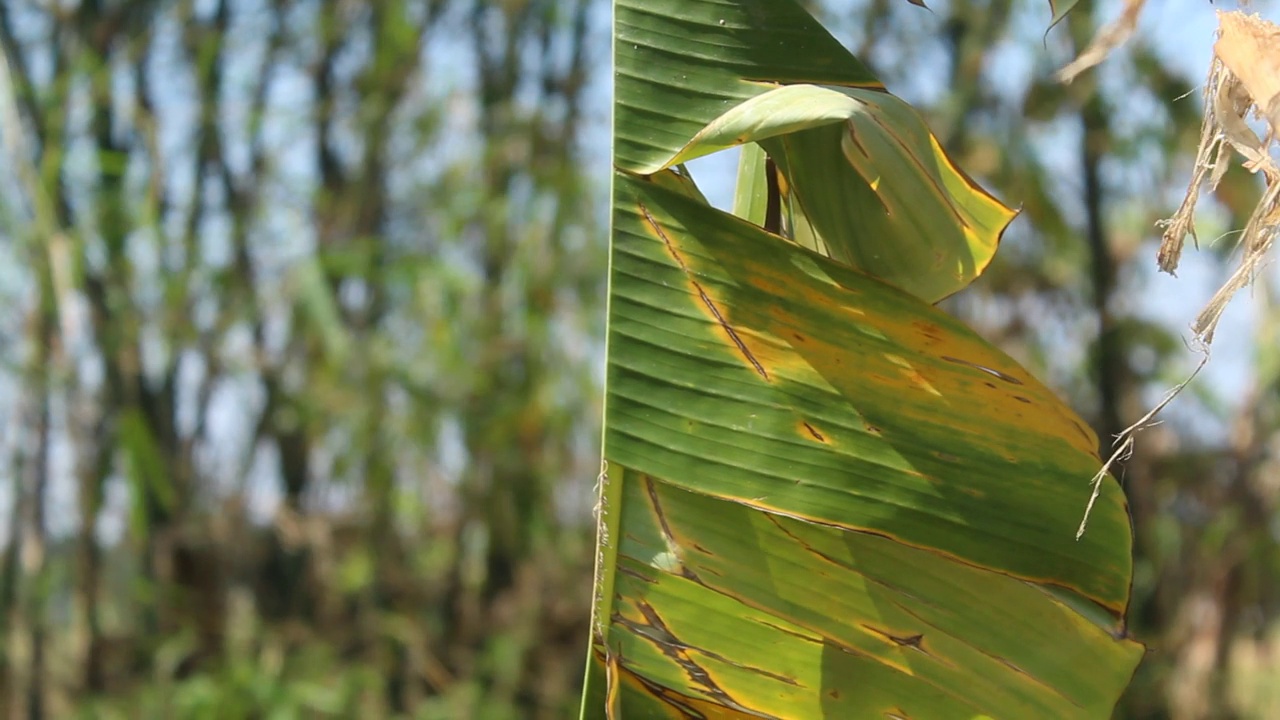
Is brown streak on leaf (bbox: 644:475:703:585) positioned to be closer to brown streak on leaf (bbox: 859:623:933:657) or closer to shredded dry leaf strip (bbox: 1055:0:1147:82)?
brown streak on leaf (bbox: 859:623:933:657)

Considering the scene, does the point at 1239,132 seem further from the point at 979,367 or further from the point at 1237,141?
the point at 979,367

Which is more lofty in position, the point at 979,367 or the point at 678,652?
the point at 979,367

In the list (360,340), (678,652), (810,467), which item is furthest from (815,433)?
(360,340)

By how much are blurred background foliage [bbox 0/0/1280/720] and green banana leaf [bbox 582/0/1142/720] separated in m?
1.31

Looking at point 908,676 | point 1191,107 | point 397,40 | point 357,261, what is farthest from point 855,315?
point 1191,107

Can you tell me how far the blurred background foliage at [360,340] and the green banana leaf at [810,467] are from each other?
1311 millimetres

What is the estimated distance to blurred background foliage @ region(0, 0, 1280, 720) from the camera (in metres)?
1.86

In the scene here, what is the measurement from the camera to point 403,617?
2.09 metres

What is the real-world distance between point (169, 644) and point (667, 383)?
5.37 feet

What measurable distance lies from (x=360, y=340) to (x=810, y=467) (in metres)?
1.51

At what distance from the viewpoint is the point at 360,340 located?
1969mm

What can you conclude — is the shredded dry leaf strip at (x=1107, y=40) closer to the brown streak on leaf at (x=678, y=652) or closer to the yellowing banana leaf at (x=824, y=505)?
the yellowing banana leaf at (x=824, y=505)

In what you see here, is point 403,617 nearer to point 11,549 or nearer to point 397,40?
point 11,549

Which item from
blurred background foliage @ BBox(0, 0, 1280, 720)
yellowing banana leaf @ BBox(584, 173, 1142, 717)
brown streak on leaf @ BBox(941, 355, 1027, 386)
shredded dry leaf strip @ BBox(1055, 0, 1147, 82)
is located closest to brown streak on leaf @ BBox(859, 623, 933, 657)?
yellowing banana leaf @ BBox(584, 173, 1142, 717)
